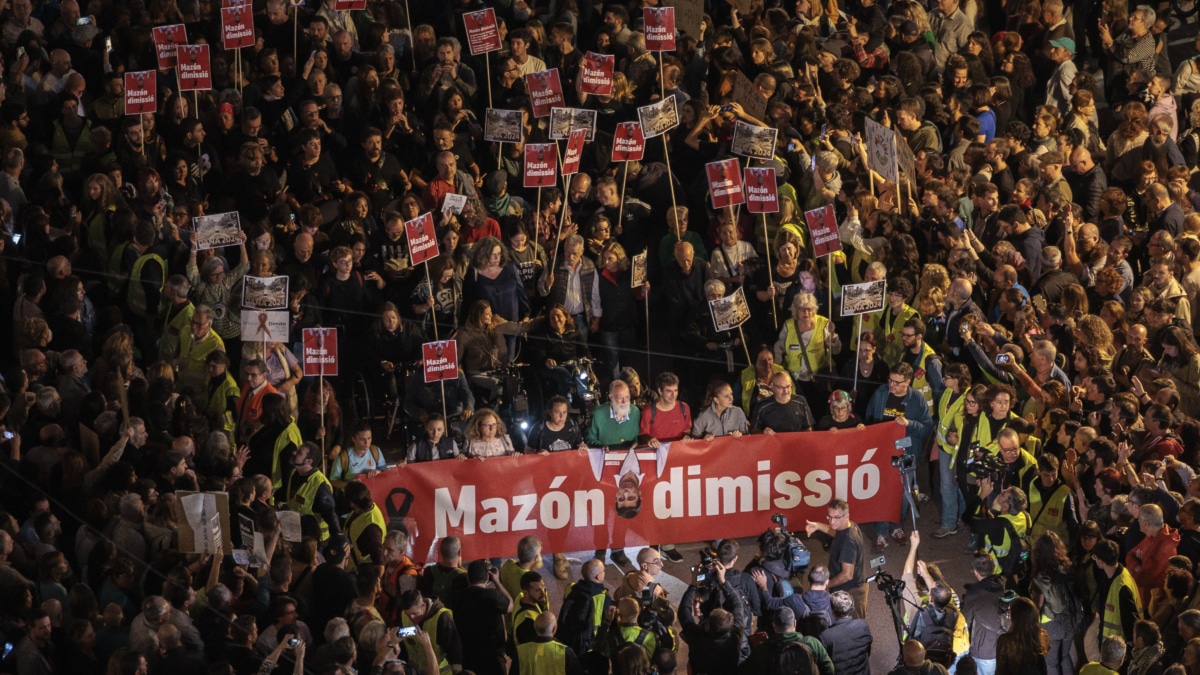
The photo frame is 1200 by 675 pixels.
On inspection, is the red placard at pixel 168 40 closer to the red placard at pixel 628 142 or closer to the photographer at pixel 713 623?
the red placard at pixel 628 142

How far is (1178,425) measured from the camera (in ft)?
50.4

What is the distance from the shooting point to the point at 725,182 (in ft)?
56.5

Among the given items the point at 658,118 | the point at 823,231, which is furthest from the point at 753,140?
the point at 823,231

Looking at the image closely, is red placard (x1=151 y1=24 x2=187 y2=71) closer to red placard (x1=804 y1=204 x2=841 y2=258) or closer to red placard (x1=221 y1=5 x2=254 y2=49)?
red placard (x1=221 y1=5 x2=254 y2=49)

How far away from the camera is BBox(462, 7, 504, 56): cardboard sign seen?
59.6ft

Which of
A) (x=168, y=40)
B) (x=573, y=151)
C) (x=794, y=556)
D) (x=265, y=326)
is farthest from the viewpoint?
(x=168, y=40)

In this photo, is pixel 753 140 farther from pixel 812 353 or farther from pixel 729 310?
pixel 812 353

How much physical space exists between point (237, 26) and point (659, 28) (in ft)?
11.8

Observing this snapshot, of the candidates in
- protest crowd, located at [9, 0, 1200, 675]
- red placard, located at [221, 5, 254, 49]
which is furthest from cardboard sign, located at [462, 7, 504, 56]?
red placard, located at [221, 5, 254, 49]

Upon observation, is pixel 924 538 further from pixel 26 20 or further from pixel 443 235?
pixel 26 20

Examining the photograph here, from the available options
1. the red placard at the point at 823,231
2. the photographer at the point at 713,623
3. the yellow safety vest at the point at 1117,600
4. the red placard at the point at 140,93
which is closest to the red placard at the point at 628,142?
the red placard at the point at 823,231

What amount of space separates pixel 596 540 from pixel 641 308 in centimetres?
260

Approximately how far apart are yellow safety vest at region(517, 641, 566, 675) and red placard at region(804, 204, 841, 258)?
4.79 m

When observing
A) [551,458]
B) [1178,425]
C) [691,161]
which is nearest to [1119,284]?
[1178,425]
